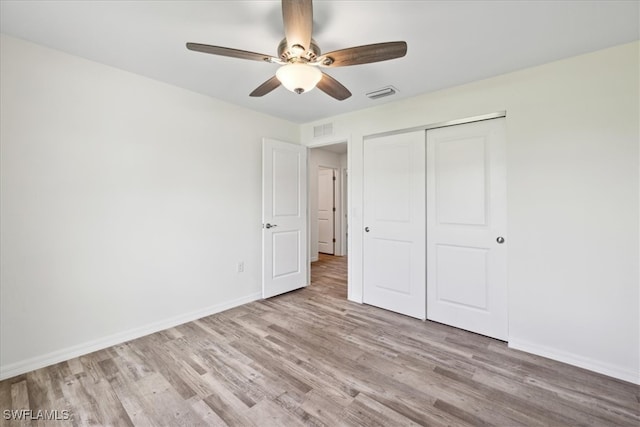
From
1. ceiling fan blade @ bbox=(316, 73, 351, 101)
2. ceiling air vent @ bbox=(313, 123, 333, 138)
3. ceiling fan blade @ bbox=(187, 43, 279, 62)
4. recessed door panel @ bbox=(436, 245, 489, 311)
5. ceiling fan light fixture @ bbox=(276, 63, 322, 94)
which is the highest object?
ceiling air vent @ bbox=(313, 123, 333, 138)

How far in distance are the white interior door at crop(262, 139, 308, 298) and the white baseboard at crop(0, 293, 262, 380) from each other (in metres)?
0.69

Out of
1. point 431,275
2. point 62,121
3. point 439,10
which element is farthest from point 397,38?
point 62,121

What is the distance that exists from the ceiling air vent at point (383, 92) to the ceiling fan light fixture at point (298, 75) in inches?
50.9

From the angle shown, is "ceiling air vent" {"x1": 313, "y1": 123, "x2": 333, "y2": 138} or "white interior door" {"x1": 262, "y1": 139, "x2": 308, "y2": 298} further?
"ceiling air vent" {"x1": 313, "y1": 123, "x2": 333, "y2": 138}

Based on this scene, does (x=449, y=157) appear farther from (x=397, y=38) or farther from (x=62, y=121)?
(x=62, y=121)

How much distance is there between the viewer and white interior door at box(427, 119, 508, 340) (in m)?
2.44

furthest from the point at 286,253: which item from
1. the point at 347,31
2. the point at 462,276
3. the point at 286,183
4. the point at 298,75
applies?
the point at 347,31

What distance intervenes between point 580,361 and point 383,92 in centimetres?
278

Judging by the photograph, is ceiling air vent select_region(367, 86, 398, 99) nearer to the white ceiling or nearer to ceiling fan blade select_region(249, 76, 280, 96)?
the white ceiling

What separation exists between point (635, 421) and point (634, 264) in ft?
3.19

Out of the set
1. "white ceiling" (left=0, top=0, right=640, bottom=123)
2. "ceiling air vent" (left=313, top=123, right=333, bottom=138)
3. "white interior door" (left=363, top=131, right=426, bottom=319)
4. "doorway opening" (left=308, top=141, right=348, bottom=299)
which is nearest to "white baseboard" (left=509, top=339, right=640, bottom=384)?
"white interior door" (left=363, top=131, right=426, bottom=319)

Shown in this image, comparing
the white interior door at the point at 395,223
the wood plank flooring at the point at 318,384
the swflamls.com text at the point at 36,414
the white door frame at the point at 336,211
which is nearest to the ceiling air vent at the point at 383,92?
the white interior door at the point at 395,223

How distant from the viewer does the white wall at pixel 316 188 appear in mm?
5918

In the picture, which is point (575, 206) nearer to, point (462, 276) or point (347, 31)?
point (462, 276)
